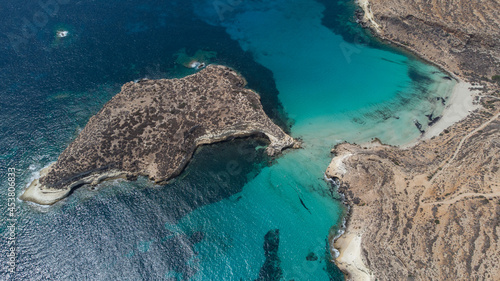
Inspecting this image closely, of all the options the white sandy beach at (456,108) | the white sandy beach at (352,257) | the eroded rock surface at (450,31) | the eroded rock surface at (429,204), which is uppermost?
the eroded rock surface at (450,31)

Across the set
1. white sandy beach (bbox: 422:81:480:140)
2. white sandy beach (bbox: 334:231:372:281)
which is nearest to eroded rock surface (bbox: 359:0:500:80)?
white sandy beach (bbox: 422:81:480:140)

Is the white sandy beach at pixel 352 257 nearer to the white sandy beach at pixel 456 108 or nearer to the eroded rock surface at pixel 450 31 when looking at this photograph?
the white sandy beach at pixel 456 108

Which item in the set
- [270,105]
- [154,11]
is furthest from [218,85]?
[154,11]

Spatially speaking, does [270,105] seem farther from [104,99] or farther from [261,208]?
[104,99]

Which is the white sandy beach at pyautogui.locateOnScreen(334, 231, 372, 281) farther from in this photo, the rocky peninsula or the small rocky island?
the small rocky island

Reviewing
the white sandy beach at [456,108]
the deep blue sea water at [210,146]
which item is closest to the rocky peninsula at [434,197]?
the white sandy beach at [456,108]

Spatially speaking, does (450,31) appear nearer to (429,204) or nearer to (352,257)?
(429,204)
